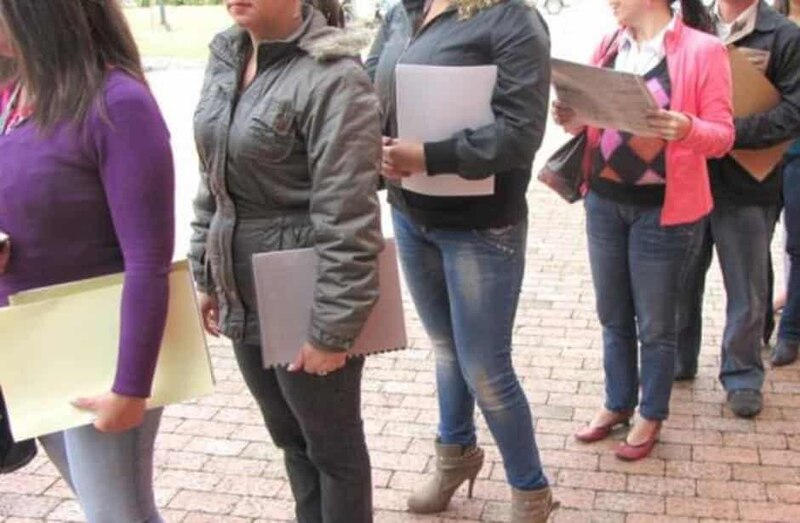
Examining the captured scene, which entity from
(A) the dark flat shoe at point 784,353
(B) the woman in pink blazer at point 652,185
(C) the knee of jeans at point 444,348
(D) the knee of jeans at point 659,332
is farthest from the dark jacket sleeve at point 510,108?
(A) the dark flat shoe at point 784,353

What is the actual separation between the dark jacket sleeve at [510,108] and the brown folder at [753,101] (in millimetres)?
1287

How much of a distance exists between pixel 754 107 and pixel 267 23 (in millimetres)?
2179

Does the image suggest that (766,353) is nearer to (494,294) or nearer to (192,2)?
(494,294)

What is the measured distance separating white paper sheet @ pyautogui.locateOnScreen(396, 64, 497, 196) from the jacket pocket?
555 mm

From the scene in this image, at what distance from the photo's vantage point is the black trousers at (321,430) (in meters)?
2.35

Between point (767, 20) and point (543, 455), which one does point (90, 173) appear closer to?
point (543, 455)

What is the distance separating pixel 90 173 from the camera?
76.2 inches

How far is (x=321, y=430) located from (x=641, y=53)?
1.71 m

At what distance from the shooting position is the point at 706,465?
140 inches

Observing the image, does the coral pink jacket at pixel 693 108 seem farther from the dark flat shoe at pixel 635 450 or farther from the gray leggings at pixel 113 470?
the gray leggings at pixel 113 470

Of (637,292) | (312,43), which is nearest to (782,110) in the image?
(637,292)

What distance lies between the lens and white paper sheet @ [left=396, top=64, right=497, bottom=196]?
8.42ft

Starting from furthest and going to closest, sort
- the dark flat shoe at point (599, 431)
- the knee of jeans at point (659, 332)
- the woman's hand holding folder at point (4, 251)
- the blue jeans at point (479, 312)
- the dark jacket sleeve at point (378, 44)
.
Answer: the dark flat shoe at point (599, 431), the knee of jeans at point (659, 332), the dark jacket sleeve at point (378, 44), the blue jeans at point (479, 312), the woman's hand holding folder at point (4, 251)

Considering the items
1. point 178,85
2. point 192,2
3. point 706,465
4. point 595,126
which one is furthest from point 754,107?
point 192,2
